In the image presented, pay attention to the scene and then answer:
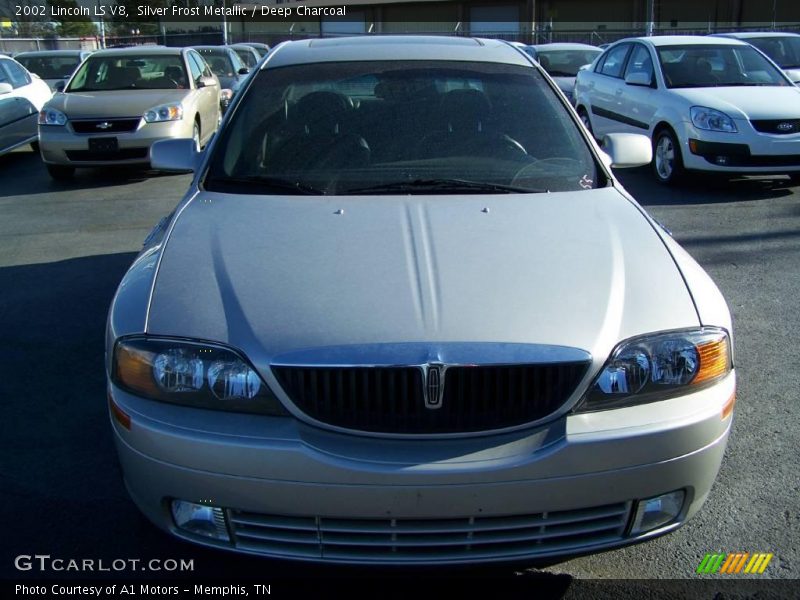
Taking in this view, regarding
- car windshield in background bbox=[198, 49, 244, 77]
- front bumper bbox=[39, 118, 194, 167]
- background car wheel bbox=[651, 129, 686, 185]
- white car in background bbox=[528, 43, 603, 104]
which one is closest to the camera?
background car wheel bbox=[651, 129, 686, 185]

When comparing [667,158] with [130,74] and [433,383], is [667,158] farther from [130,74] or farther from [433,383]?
[433,383]

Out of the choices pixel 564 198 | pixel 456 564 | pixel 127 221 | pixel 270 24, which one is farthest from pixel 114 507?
pixel 270 24

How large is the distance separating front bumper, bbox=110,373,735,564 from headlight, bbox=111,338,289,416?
0.13 feet

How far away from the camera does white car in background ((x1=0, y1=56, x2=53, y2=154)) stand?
35.8ft

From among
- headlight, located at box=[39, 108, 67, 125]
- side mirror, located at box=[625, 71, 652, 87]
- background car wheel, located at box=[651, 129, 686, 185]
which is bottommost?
Result: background car wheel, located at box=[651, 129, 686, 185]

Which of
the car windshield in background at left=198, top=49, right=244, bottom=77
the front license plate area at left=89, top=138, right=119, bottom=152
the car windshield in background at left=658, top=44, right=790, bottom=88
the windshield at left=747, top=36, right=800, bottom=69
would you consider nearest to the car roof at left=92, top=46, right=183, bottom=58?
the front license plate area at left=89, top=138, right=119, bottom=152

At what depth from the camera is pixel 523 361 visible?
2373 millimetres

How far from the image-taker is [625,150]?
432 centimetres

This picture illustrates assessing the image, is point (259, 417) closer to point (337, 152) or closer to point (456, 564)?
point (456, 564)

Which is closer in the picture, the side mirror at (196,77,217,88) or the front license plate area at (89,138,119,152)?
the front license plate area at (89,138,119,152)

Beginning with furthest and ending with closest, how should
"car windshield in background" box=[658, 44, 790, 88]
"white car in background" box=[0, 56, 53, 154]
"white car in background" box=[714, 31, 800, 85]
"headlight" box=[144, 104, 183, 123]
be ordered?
"white car in background" box=[714, 31, 800, 85]
"white car in background" box=[0, 56, 53, 154]
"headlight" box=[144, 104, 183, 123]
"car windshield in background" box=[658, 44, 790, 88]

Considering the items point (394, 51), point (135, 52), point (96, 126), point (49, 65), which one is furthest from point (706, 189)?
point (49, 65)

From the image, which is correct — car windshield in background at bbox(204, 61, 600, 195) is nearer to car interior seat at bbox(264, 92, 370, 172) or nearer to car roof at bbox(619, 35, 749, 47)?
Answer: car interior seat at bbox(264, 92, 370, 172)

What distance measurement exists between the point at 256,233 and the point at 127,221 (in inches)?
211
